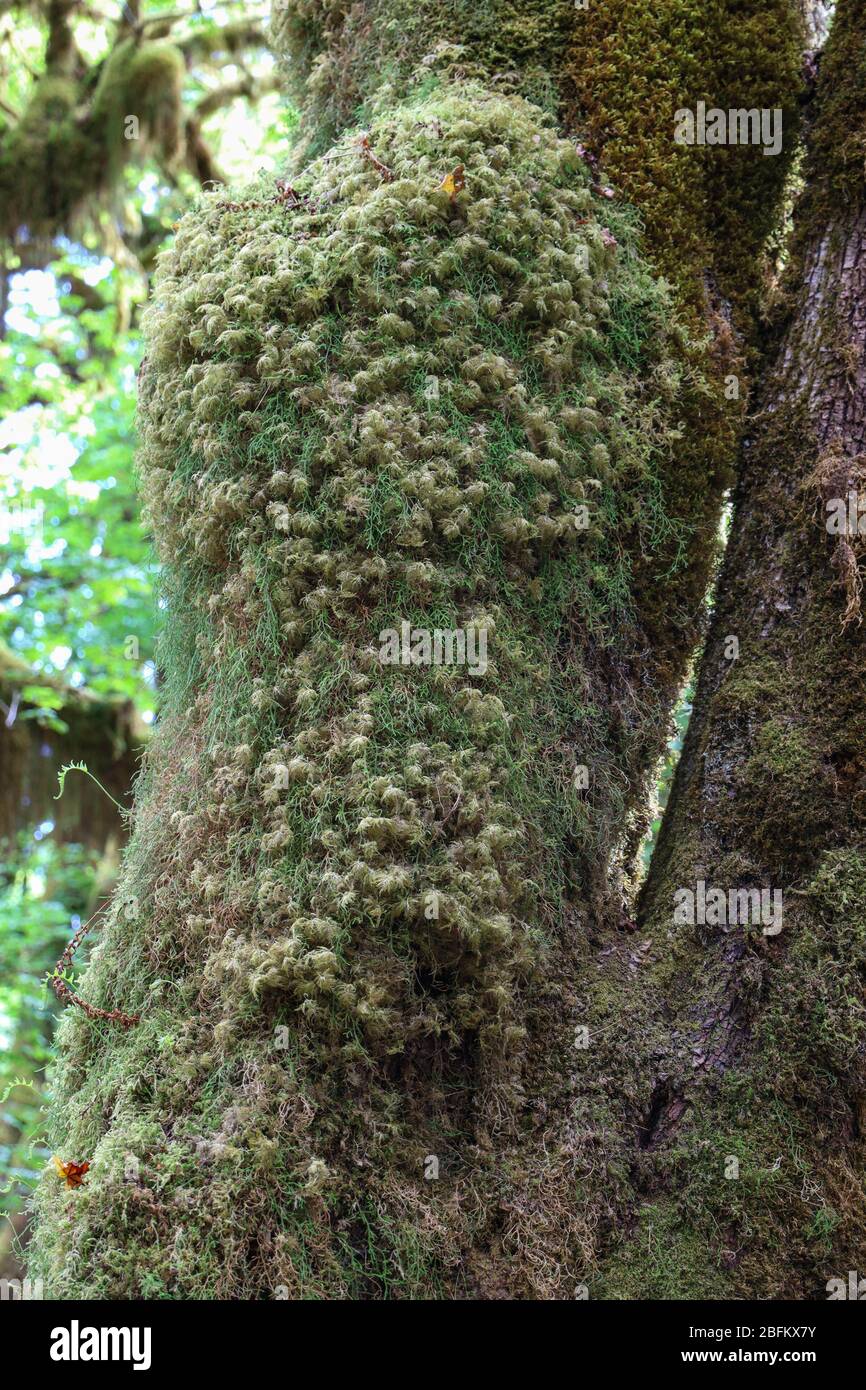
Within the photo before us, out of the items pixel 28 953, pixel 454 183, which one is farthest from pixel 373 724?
pixel 28 953

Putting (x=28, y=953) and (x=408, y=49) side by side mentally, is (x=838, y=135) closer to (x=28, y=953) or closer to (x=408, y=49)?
(x=408, y=49)

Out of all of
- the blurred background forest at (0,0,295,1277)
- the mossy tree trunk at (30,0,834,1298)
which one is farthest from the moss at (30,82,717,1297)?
the blurred background forest at (0,0,295,1277)

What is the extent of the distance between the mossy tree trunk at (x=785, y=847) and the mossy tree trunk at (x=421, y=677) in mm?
92

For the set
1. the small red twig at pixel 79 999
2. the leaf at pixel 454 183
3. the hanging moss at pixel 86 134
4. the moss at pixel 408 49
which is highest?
the hanging moss at pixel 86 134

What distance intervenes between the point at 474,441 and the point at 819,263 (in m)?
1.08

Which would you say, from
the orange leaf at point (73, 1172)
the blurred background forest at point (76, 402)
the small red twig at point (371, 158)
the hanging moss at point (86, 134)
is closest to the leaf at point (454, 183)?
the small red twig at point (371, 158)

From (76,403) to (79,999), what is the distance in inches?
370

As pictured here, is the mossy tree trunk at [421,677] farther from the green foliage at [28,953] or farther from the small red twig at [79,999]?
the green foliage at [28,953]

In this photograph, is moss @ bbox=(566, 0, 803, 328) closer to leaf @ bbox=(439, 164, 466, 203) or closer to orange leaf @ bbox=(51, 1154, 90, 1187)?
leaf @ bbox=(439, 164, 466, 203)

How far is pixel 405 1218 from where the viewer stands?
2.16 metres

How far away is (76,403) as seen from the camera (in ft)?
35.4

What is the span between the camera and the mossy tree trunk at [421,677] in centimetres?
219

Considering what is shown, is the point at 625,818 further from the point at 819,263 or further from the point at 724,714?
the point at 819,263
